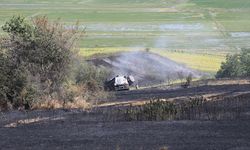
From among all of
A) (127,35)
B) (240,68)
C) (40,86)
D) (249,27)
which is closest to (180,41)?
(127,35)

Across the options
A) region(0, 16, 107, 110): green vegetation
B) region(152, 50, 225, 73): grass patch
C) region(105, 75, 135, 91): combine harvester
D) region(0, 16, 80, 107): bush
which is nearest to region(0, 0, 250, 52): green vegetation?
region(152, 50, 225, 73): grass patch

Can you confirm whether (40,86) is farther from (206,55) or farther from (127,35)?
(127,35)

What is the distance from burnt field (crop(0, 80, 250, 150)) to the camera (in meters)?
17.0

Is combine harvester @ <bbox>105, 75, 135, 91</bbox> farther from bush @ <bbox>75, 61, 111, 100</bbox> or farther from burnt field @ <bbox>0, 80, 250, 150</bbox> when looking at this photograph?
burnt field @ <bbox>0, 80, 250, 150</bbox>

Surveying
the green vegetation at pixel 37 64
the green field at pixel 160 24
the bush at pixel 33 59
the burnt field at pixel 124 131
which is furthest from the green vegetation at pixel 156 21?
the burnt field at pixel 124 131

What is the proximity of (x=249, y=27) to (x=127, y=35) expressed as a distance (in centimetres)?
2724

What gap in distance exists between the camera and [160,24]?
125 metres

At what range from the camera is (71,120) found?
22953 mm

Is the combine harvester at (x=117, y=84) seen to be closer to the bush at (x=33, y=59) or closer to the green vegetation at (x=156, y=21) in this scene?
the bush at (x=33, y=59)

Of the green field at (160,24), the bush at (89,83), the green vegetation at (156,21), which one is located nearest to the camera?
the bush at (89,83)

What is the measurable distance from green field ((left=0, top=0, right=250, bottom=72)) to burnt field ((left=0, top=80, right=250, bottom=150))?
4895 cm

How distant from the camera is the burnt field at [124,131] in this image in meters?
17.0

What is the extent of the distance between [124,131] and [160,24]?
10701 cm

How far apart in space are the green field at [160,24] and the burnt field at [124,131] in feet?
161
